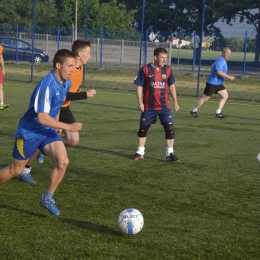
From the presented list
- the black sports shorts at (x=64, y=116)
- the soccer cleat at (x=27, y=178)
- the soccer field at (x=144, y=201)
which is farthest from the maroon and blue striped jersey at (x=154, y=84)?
the soccer cleat at (x=27, y=178)

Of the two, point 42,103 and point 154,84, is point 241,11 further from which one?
point 42,103

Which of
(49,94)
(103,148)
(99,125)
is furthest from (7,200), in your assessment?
(99,125)

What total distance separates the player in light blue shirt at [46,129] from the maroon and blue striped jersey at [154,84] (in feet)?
12.1

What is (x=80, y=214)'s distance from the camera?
6637 millimetres

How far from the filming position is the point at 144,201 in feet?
Result: 23.9

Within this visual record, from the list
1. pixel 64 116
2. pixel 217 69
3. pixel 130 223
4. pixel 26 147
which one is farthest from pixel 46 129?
pixel 217 69

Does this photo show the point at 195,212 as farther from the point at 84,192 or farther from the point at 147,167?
the point at 147,167

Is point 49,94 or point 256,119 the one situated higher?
point 49,94

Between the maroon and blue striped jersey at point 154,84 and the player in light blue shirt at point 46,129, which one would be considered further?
the maroon and blue striped jersey at point 154,84

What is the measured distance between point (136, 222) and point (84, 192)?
1882mm

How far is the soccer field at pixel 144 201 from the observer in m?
5.62

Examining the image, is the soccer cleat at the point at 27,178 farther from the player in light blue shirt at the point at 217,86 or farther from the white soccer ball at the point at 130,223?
the player in light blue shirt at the point at 217,86

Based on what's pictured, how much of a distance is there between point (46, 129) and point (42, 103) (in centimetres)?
35

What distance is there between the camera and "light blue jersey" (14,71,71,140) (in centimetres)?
624
